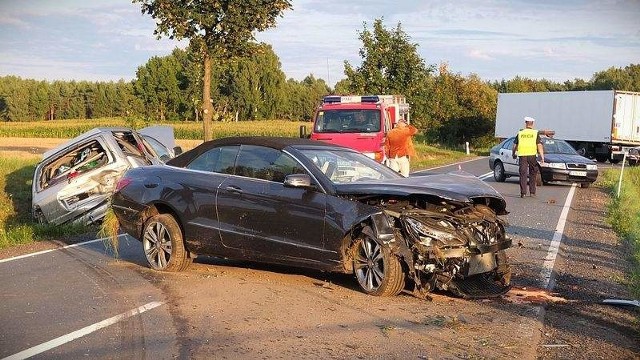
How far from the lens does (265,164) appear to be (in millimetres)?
8906

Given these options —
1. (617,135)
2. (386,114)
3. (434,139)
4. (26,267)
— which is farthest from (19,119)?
(26,267)

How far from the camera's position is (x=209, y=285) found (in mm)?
8602

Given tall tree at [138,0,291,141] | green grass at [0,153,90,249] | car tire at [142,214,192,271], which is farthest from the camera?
tall tree at [138,0,291,141]

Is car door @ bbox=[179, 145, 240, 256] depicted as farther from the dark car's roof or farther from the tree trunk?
the tree trunk

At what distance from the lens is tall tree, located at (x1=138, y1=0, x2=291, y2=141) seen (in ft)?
78.1

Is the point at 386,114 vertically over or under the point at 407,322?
over

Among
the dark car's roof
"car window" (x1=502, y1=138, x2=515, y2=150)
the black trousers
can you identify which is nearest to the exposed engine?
the dark car's roof

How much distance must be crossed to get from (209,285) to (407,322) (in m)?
2.55

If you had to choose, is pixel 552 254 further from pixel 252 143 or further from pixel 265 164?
pixel 252 143

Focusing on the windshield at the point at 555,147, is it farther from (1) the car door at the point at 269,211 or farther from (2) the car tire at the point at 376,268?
(2) the car tire at the point at 376,268

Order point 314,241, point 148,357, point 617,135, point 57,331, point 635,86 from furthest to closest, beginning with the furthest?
point 635,86 → point 617,135 → point 314,241 → point 57,331 → point 148,357

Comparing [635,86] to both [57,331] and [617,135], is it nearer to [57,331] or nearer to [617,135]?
[617,135]

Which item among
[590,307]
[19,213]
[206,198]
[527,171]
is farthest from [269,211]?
[527,171]

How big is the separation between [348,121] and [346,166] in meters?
11.5
